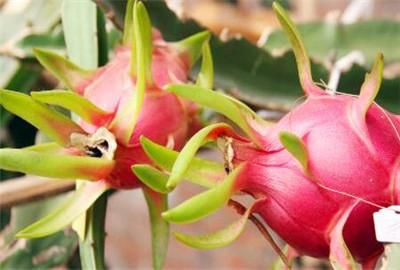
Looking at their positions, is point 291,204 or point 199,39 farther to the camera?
point 199,39

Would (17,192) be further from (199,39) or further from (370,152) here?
(370,152)

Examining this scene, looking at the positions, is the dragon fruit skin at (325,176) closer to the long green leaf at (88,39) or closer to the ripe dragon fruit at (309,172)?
the ripe dragon fruit at (309,172)

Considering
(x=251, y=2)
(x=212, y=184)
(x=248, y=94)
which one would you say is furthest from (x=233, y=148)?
(x=251, y=2)

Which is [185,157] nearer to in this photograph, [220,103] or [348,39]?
[220,103]

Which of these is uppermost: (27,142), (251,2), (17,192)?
(17,192)

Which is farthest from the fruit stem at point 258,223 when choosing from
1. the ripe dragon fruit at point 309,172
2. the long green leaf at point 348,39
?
the long green leaf at point 348,39

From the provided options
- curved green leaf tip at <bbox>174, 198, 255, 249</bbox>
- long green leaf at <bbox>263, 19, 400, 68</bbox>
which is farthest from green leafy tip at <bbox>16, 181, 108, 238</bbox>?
long green leaf at <bbox>263, 19, 400, 68</bbox>

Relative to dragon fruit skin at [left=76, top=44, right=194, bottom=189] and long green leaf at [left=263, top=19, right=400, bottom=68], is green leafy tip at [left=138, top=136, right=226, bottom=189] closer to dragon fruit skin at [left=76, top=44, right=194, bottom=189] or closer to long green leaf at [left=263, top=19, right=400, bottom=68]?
dragon fruit skin at [left=76, top=44, right=194, bottom=189]
